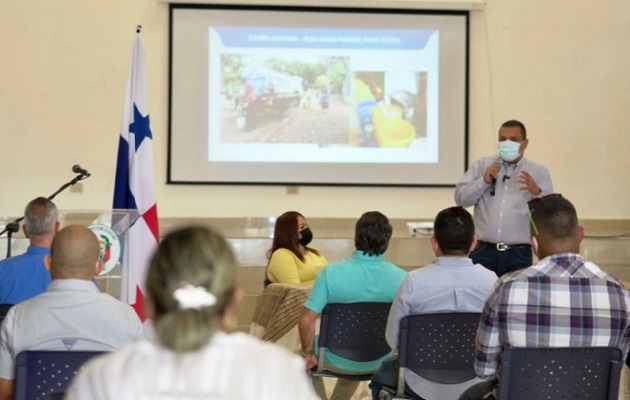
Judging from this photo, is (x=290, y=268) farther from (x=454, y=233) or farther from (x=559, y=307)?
(x=559, y=307)

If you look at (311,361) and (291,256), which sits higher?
(291,256)

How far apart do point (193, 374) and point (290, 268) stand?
3.56 m

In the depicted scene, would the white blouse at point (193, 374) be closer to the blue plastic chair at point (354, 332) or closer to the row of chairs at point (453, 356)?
the row of chairs at point (453, 356)

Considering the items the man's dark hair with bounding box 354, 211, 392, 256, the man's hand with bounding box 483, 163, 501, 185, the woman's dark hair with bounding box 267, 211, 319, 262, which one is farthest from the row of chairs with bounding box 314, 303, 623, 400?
the man's hand with bounding box 483, 163, 501, 185

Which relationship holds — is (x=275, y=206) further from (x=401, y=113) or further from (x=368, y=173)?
(x=401, y=113)

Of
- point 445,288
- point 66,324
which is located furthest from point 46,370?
point 445,288

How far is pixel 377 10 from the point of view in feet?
26.9

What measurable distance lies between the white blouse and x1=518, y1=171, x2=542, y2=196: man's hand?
4269 millimetres

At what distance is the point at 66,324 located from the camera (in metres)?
2.48

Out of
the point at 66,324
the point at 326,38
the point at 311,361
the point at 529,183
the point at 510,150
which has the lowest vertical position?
the point at 311,361

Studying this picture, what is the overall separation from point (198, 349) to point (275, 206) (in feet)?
22.5

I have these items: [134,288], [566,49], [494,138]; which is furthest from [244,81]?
[134,288]

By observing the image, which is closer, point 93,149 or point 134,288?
point 134,288

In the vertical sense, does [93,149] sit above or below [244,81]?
below
